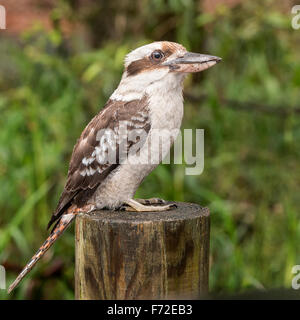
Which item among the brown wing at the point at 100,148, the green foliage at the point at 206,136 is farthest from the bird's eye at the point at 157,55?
the green foliage at the point at 206,136

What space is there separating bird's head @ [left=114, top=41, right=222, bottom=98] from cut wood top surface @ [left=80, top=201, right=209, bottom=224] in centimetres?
55

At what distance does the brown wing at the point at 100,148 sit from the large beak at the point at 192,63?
0.20 metres

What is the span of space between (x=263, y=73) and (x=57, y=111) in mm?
1885

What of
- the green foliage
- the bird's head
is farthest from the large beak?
the green foliage

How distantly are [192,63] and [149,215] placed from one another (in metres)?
0.68

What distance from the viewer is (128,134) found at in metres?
2.50

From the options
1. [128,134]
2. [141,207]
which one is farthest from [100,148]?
[141,207]

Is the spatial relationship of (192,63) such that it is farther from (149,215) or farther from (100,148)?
(149,215)

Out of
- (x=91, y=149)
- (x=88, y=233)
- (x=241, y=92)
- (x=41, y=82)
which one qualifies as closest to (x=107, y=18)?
(x=41, y=82)

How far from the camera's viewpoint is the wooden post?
2.12 meters

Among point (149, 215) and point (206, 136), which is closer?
point (149, 215)

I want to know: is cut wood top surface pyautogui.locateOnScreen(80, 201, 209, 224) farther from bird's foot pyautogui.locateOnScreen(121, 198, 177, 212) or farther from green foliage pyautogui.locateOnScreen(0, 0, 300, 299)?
green foliage pyautogui.locateOnScreen(0, 0, 300, 299)

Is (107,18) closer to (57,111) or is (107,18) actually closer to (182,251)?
(57,111)

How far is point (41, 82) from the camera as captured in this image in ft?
15.4
